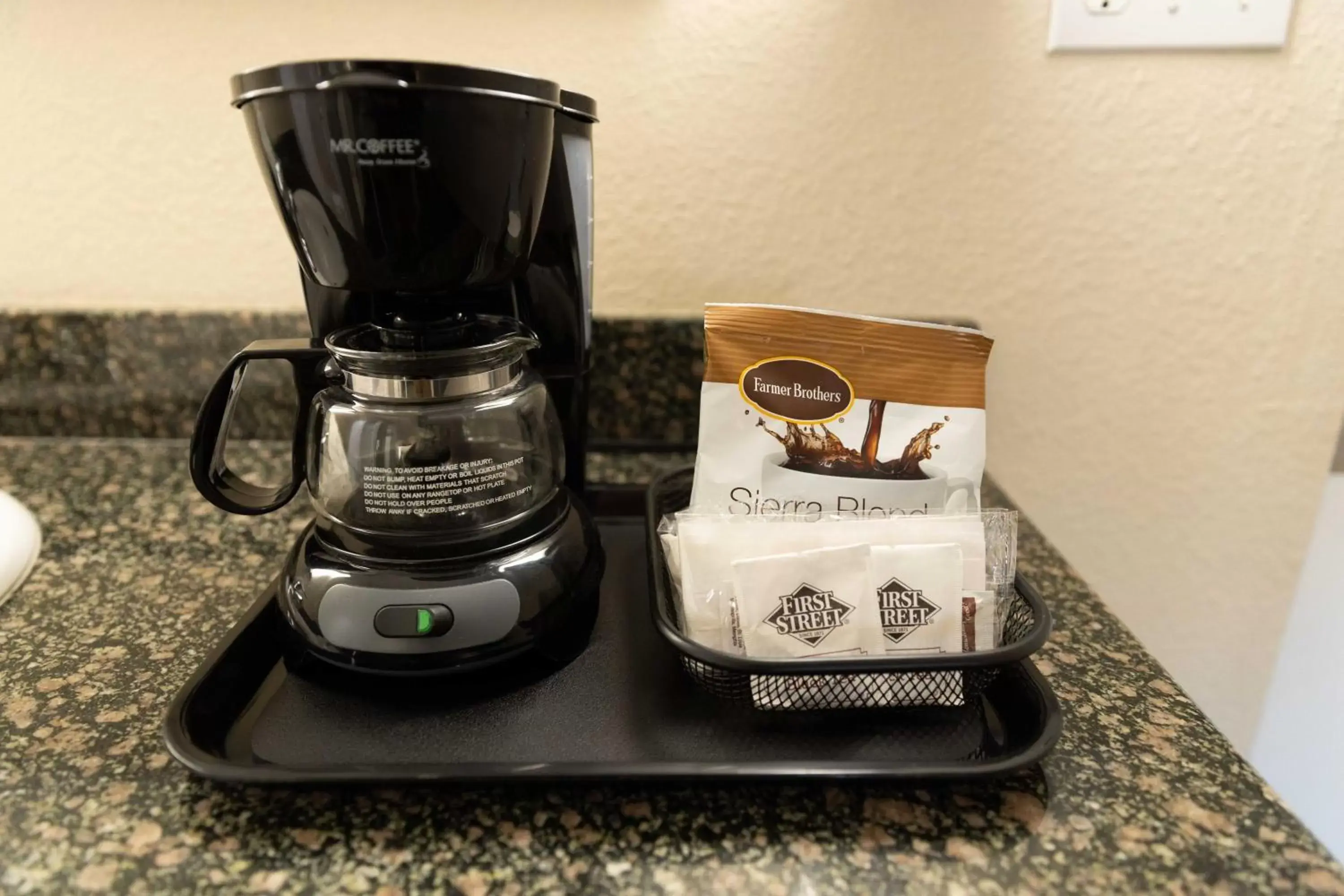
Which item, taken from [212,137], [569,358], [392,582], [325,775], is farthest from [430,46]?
[325,775]

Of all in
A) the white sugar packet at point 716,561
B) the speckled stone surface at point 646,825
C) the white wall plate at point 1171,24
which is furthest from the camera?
the white wall plate at point 1171,24

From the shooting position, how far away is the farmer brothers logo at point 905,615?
0.45m

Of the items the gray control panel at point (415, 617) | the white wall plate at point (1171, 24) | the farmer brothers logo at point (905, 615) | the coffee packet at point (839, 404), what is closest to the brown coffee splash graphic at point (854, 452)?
the coffee packet at point (839, 404)

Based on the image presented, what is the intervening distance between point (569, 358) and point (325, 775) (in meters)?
0.31

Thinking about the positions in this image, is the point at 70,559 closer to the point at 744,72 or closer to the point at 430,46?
the point at 430,46

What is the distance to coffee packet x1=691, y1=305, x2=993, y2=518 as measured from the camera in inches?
20.9

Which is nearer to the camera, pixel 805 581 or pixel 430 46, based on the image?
pixel 805 581

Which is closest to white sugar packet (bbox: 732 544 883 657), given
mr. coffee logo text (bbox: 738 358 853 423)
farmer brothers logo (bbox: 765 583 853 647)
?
farmer brothers logo (bbox: 765 583 853 647)

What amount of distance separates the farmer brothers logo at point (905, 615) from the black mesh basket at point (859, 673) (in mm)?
22

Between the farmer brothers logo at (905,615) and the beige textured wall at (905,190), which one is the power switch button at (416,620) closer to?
the farmer brothers logo at (905,615)

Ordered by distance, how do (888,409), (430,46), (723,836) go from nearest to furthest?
1. (723,836)
2. (888,409)
3. (430,46)

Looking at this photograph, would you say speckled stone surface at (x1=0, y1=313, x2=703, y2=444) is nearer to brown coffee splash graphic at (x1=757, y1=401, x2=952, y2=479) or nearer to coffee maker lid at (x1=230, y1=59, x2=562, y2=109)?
brown coffee splash graphic at (x1=757, y1=401, x2=952, y2=479)

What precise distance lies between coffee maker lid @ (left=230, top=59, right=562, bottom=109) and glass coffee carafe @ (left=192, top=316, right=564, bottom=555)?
0.46ft

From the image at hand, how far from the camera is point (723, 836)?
384mm
